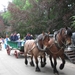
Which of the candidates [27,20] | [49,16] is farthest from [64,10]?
[27,20]

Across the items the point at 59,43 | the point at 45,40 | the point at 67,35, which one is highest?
the point at 67,35

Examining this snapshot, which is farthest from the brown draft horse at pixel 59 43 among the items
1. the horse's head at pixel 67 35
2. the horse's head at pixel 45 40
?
the horse's head at pixel 45 40

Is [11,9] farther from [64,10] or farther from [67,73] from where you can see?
[67,73]

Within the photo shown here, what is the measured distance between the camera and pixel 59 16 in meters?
16.4

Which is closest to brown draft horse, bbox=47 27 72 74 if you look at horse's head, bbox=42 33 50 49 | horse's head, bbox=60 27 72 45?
horse's head, bbox=60 27 72 45

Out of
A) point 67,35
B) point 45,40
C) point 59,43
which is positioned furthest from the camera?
point 45,40

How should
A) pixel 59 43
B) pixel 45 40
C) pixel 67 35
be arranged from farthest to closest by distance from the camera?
pixel 45 40 < pixel 59 43 < pixel 67 35

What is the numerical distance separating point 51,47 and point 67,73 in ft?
4.07

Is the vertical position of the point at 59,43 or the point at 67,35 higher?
the point at 67,35

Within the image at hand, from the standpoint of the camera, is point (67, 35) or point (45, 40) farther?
point (45, 40)

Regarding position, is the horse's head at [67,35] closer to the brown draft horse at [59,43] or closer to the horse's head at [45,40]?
the brown draft horse at [59,43]

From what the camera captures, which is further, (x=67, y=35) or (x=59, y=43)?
(x=59, y=43)

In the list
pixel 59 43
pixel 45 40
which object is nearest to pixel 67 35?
pixel 59 43

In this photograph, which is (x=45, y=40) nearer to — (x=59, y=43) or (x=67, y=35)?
(x=59, y=43)
